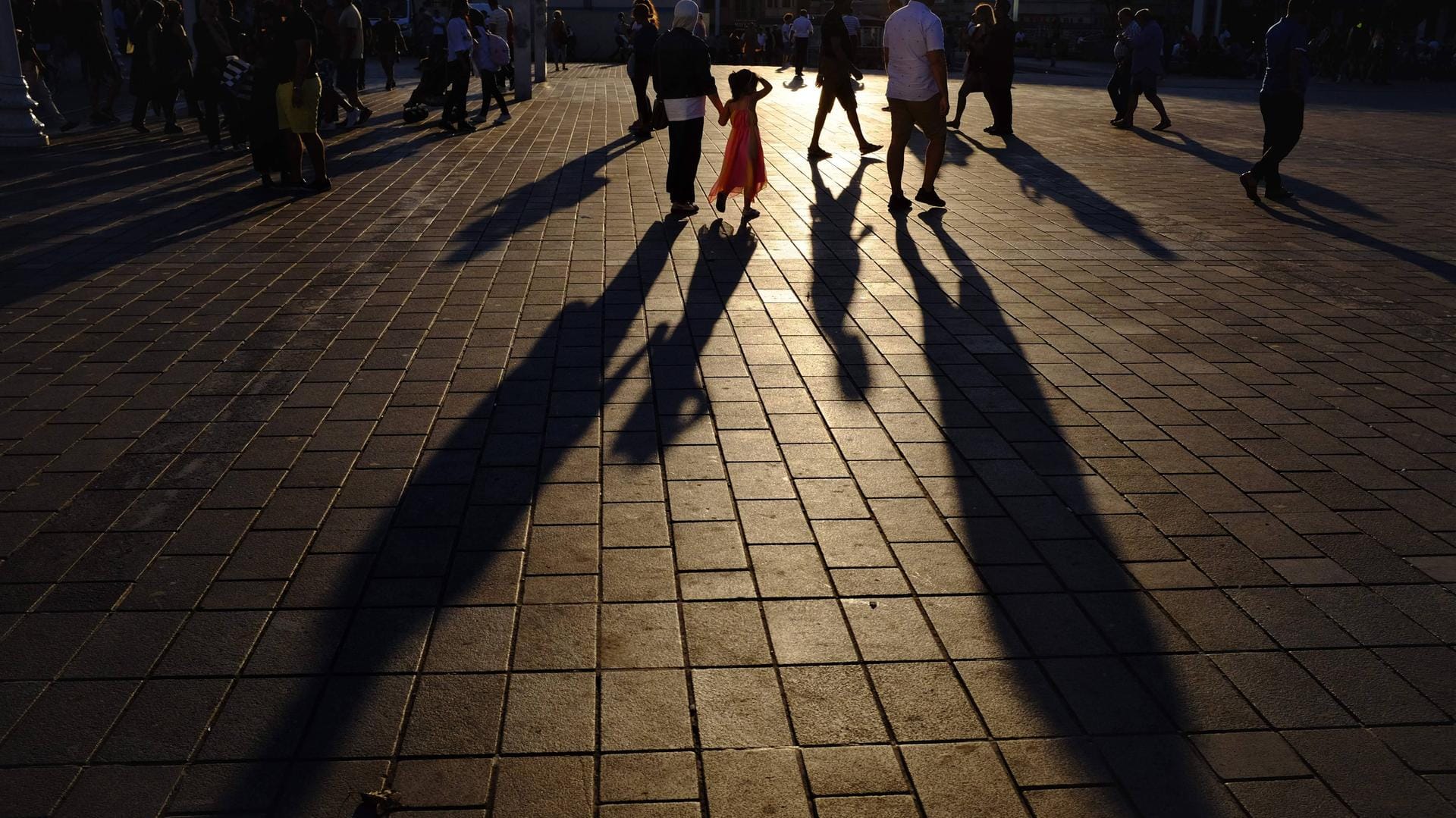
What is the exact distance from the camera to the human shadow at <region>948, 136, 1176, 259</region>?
9.71m

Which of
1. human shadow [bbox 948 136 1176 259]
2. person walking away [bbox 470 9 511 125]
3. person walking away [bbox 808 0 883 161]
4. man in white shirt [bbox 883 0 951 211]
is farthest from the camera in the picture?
person walking away [bbox 470 9 511 125]

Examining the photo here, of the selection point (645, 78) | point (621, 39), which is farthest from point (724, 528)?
point (621, 39)

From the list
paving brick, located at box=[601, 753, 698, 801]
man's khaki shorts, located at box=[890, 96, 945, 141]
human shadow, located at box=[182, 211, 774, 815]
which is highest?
man's khaki shorts, located at box=[890, 96, 945, 141]

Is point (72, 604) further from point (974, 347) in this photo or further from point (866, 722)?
point (974, 347)

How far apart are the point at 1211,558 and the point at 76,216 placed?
9413 millimetres

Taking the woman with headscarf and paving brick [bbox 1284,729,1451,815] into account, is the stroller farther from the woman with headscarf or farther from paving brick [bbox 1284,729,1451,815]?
paving brick [bbox 1284,729,1451,815]

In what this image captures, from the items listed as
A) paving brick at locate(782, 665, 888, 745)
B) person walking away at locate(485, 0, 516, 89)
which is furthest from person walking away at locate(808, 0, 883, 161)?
paving brick at locate(782, 665, 888, 745)

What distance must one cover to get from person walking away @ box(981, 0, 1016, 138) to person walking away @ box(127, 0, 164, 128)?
10494 millimetres

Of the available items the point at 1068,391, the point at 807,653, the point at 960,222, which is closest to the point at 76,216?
the point at 960,222

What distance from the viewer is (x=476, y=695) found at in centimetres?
325

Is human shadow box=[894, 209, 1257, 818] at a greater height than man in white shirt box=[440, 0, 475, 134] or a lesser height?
lesser

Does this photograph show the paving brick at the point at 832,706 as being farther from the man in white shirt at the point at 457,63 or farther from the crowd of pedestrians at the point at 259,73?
the man in white shirt at the point at 457,63

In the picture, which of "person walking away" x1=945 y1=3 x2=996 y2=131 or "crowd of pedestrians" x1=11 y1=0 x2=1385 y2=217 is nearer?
"crowd of pedestrians" x1=11 y1=0 x2=1385 y2=217

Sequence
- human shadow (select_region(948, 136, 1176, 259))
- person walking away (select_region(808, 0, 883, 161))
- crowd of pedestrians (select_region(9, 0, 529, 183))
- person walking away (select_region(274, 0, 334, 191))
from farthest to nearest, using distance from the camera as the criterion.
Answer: person walking away (select_region(808, 0, 883, 161)), crowd of pedestrians (select_region(9, 0, 529, 183)), person walking away (select_region(274, 0, 334, 191)), human shadow (select_region(948, 136, 1176, 259))
